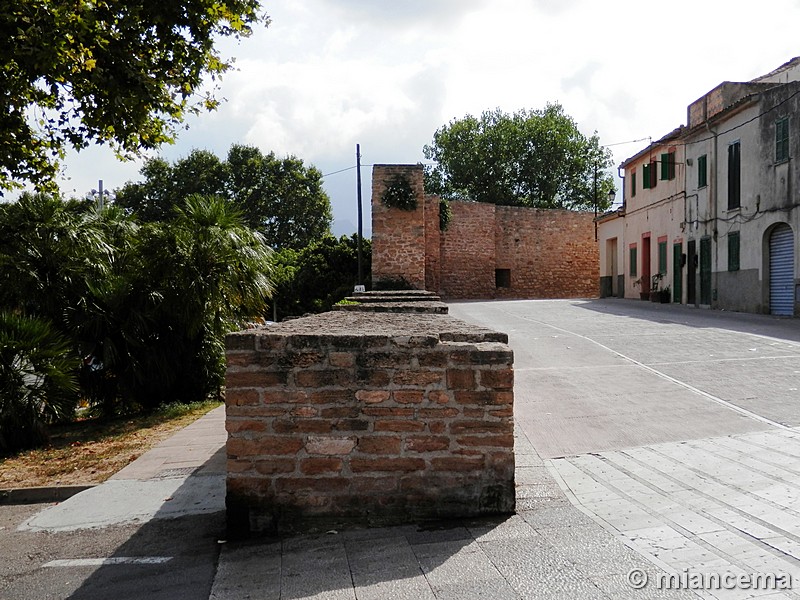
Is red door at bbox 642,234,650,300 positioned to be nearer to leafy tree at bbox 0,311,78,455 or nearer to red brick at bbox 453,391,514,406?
leafy tree at bbox 0,311,78,455

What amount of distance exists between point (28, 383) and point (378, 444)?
5.63 m

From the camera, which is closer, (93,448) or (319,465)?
(319,465)

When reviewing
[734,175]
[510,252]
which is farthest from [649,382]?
[510,252]

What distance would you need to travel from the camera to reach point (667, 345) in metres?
10.9

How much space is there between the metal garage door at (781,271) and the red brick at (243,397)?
16.6 meters

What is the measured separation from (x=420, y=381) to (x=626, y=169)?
26.6 metres

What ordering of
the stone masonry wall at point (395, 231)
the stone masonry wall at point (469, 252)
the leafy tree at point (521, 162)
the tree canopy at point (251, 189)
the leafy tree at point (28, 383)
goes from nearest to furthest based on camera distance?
the leafy tree at point (28, 383), the stone masonry wall at point (395, 231), the stone masonry wall at point (469, 252), the tree canopy at point (251, 189), the leafy tree at point (521, 162)

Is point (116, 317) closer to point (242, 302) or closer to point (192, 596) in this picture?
→ point (242, 302)

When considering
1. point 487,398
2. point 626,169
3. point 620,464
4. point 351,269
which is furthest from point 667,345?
point 626,169

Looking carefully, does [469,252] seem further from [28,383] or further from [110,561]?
[110,561]

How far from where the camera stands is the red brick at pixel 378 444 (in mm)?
3645

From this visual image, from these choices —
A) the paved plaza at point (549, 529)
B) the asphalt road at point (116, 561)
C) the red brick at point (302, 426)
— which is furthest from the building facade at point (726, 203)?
the asphalt road at point (116, 561)

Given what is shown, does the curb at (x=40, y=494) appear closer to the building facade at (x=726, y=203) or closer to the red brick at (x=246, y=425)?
the red brick at (x=246, y=425)

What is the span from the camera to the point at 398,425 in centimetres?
364
